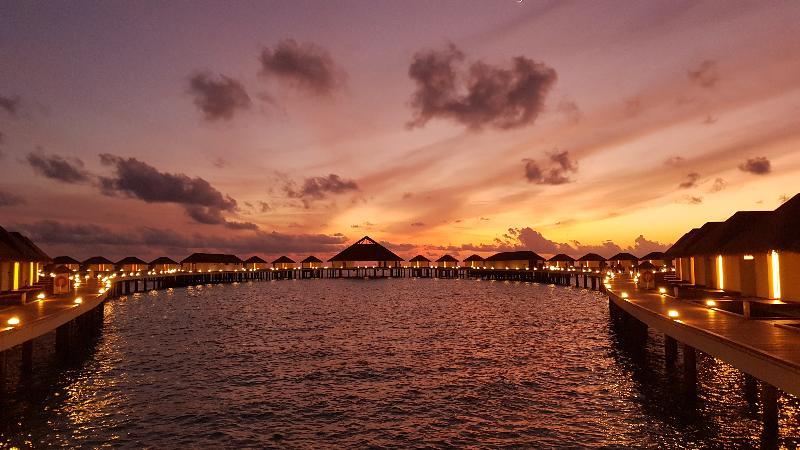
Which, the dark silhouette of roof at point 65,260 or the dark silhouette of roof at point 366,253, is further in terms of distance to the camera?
the dark silhouette of roof at point 366,253

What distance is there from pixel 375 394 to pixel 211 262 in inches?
4544

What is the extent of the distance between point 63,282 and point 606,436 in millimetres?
36646

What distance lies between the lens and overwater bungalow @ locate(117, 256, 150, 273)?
10300cm

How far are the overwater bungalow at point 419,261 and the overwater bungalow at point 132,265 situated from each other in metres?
80.2

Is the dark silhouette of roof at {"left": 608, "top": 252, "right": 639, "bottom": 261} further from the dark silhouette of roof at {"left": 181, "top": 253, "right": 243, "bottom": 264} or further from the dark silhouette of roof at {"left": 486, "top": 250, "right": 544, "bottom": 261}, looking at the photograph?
the dark silhouette of roof at {"left": 181, "top": 253, "right": 243, "bottom": 264}

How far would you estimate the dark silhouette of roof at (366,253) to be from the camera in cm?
15762

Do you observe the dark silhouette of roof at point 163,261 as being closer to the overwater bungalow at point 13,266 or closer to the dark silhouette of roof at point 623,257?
the overwater bungalow at point 13,266

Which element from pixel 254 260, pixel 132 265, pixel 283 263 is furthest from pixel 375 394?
pixel 283 263

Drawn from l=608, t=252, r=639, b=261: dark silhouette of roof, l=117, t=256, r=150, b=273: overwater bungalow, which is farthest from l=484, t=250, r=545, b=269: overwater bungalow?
l=117, t=256, r=150, b=273: overwater bungalow

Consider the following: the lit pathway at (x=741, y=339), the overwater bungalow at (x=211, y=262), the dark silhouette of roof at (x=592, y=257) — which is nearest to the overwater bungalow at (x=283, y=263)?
the overwater bungalow at (x=211, y=262)

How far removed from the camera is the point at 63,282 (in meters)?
37.0

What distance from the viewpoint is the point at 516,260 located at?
13350 centimetres

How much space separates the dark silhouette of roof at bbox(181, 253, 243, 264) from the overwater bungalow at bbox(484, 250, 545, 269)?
230 feet

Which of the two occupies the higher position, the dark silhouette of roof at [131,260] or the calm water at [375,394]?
the dark silhouette of roof at [131,260]
